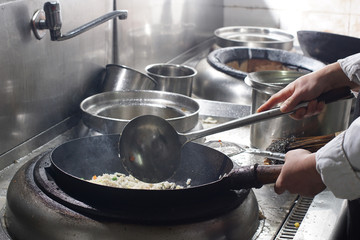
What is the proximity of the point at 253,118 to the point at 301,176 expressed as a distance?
0.36 m

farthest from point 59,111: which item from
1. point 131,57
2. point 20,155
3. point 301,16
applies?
point 301,16

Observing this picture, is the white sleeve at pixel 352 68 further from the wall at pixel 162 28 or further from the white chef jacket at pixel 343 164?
the wall at pixel 162 28

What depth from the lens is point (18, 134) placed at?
212 centimetres

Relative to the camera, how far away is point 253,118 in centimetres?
173

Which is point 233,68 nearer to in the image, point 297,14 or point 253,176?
point 297,14

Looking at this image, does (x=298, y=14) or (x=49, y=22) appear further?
(x=298, y=14)

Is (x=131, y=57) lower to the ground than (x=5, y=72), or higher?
lower

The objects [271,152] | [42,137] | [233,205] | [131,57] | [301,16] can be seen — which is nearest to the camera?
[233,205]

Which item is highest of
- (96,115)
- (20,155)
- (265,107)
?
(265,107)

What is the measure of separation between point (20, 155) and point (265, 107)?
1.04m

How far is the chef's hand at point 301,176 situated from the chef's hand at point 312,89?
1.28ft

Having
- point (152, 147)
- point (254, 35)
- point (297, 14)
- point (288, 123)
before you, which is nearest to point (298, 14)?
point (297, 14)

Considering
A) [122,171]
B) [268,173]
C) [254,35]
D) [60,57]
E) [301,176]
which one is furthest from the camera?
[254,35]

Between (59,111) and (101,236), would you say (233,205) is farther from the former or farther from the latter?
(59,111)
